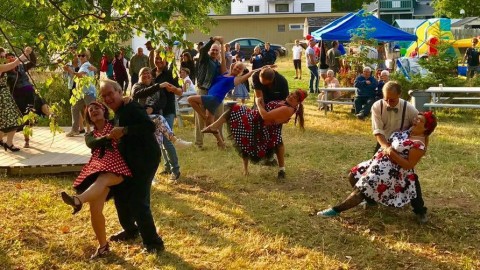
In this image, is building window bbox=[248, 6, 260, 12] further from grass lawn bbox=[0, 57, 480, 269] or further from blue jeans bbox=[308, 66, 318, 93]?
grass lawn bbox=[0, 57, 480, 269]

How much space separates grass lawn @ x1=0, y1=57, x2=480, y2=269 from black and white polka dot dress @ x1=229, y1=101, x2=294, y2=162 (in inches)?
18.3

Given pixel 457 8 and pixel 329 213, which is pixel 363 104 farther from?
pixel 457 8

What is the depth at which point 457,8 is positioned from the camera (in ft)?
135

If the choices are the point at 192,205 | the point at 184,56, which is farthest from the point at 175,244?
the point at 184,56

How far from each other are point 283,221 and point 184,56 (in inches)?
257

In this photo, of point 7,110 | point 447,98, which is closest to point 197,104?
point 7,110

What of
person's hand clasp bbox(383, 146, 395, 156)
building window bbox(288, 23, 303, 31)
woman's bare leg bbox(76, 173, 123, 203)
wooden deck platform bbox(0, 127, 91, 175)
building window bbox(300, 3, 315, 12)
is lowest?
wooden deck platform bbox(0, 127, 91, 175)

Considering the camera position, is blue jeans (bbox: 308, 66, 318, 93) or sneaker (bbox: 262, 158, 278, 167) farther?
blue jeans (bbox: 308, 66, 318, 93)

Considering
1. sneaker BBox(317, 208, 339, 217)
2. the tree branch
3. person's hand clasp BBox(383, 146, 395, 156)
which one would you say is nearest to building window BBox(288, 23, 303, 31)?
sneaker BBox(317, 208, 339, 217)

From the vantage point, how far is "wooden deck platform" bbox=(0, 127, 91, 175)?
7.39 meters

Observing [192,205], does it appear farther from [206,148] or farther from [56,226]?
[206,148]

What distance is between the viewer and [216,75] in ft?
28.9

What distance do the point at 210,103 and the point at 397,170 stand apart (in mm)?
3755

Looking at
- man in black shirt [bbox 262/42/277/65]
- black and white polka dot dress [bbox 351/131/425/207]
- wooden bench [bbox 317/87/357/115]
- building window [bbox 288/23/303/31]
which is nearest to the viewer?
black and white polka dot dress [bbox 351/131/425/207]
